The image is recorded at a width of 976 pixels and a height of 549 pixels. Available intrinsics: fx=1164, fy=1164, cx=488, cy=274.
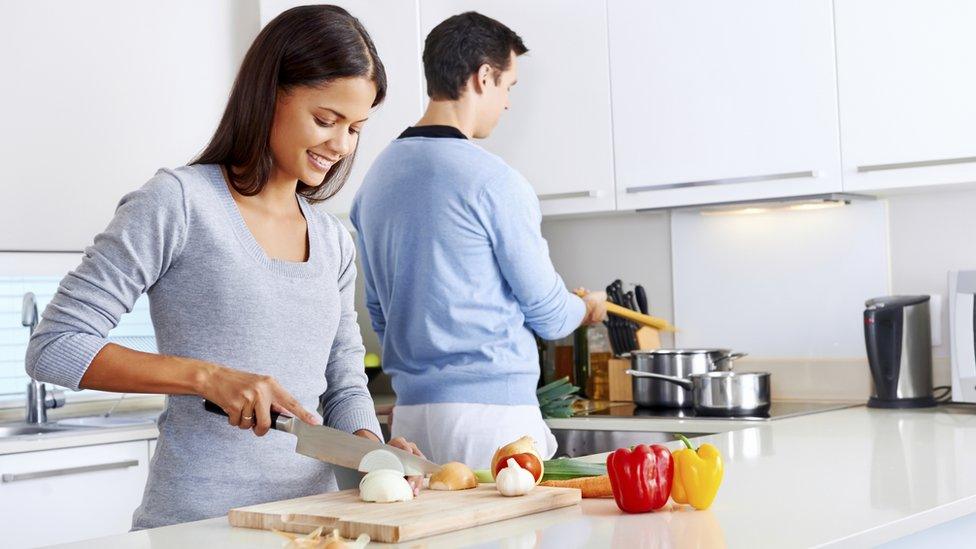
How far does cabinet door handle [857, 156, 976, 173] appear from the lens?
2625 mm

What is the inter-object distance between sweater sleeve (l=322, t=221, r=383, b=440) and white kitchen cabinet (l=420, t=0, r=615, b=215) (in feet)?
4.82

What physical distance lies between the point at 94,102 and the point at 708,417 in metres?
2.10

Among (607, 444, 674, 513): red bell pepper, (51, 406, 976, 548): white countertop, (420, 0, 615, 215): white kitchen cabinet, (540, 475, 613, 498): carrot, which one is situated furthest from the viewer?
(420, 0, 615, 215): white kitchen cabinet

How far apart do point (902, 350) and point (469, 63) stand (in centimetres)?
128

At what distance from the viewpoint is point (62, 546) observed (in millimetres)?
1375

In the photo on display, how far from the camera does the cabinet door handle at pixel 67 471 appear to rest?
2.85 meters

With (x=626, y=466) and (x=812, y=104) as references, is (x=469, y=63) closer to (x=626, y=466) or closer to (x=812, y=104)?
(x=812, y=104)

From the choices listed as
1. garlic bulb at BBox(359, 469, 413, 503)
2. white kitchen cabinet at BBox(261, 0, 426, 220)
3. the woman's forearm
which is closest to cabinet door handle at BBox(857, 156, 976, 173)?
white kitchen cabinet at BBox(261, 0, 426, 220)

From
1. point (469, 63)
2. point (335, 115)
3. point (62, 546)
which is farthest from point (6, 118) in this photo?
point (62, 546)

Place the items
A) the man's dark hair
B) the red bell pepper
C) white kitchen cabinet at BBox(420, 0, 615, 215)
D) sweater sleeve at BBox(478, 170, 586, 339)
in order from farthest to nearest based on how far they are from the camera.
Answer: white kitchen cabinet at BBox(420, 0, 615, 215), the man's dark hair, sweater sleeve at BBox(478, 170, 586, 339), the red bell pepper

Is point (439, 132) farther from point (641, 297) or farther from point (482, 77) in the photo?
point (641, 297)

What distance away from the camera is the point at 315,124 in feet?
5.38

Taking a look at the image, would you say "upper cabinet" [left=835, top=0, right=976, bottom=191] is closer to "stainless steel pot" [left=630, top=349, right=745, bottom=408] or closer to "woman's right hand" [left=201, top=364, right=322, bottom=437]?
"stainless steel pot" [left=630, top=349, right=745, bottom=408]

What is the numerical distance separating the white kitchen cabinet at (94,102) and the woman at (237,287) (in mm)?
2015
